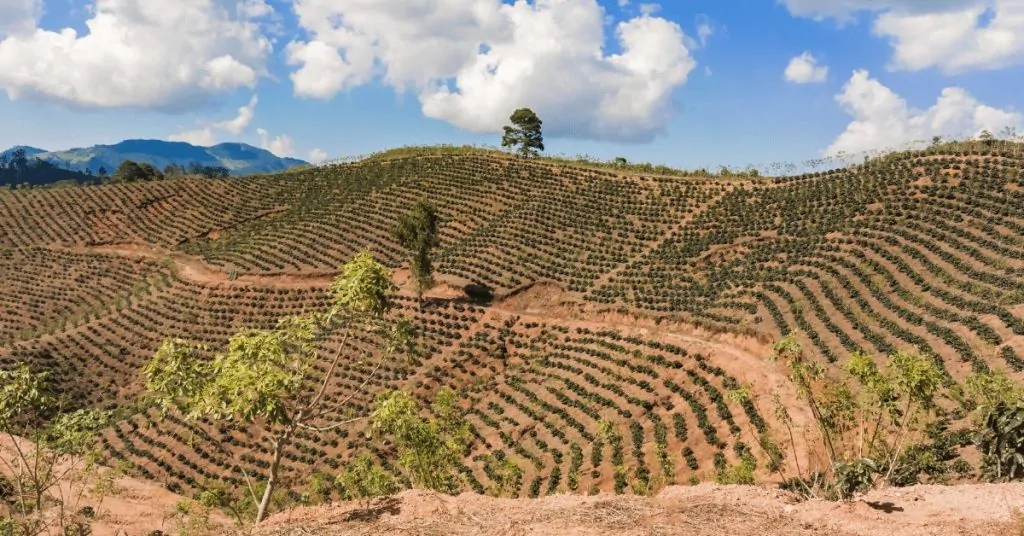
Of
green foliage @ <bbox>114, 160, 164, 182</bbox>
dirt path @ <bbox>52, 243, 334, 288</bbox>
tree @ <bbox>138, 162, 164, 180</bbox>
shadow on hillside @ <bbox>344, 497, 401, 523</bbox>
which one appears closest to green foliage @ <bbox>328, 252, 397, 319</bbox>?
shadow on hillside @ <bbox>344, 497, 401, 523</bbox>

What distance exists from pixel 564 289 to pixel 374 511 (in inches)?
1448

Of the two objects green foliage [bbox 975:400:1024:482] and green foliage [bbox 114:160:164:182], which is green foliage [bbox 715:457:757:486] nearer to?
green foliage [bbox 975:400:1024:482]

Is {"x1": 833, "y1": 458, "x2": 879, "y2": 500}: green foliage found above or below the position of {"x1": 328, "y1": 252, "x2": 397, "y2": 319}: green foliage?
below

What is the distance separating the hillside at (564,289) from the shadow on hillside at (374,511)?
407 centimetres

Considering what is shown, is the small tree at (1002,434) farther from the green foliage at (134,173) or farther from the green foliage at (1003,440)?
the green foliage at (134,173)

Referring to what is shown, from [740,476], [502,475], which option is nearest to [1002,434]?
[740,476]

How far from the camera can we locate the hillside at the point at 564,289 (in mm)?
30297

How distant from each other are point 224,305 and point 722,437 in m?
49.0

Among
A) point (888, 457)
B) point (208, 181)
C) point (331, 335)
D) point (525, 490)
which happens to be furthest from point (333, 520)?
point (208, 181)

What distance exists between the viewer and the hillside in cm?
3030

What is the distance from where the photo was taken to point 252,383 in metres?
11.4

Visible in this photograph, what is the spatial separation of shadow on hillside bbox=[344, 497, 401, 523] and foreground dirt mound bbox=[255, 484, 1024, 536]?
26mm

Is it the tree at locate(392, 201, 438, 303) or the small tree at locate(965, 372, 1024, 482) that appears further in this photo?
the tree at locate(392, 201, 438, 303)

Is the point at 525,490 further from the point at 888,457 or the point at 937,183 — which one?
the point at 937,183
